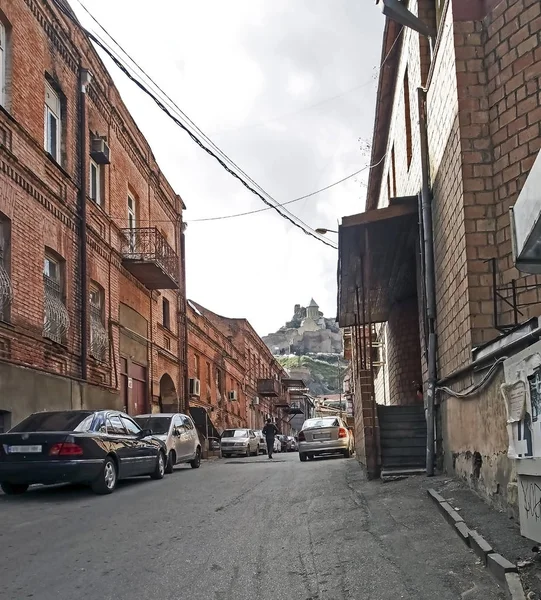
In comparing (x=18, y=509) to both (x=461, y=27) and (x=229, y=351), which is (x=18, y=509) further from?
(x=229, y=351)

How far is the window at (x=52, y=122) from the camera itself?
56.5 ft

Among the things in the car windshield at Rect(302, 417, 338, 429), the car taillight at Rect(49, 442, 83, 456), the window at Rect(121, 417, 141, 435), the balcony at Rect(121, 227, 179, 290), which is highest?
the balcony at Rect(121, 227, 179, 290)

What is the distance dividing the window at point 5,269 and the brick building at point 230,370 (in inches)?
688

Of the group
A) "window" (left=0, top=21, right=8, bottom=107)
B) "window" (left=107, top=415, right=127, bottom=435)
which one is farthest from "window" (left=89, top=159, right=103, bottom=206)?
"window" (left=107, top=415, right=127, bottom=435)

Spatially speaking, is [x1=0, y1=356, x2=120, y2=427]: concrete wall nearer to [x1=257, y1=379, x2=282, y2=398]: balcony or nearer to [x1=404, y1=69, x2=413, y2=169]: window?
[x1=404, y1=69, x2=413, y2=169]: window

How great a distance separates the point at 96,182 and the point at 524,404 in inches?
663

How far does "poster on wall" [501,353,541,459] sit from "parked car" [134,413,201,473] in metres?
11.0

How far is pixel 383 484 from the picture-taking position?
11609 mm

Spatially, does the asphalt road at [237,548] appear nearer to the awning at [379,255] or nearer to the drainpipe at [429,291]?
the drainpipe at [429,291]

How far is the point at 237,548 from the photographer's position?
23.1 feet

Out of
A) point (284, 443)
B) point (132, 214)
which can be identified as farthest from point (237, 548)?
point (284, 443)

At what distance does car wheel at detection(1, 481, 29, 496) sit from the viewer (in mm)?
11359

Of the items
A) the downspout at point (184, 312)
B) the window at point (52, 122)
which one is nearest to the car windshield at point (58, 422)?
the window at point (52, 122)

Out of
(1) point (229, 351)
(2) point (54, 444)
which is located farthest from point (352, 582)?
(1) point (229, 351)
